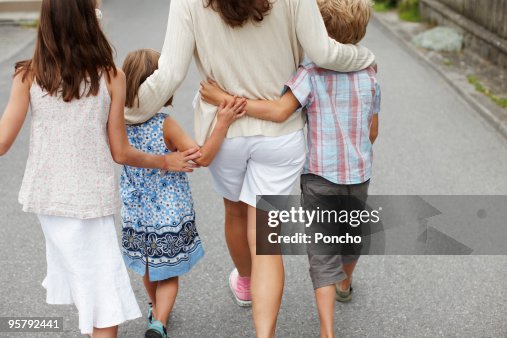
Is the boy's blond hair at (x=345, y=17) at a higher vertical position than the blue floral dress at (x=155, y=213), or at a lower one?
higher

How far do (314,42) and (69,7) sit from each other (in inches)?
36.2

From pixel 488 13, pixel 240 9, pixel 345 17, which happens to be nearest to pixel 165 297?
pixel 240 9

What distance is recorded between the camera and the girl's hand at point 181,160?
3.03 meters

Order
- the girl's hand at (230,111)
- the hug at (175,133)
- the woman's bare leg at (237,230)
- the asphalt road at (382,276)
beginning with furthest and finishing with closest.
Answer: the asphalt road at (382,276) → the woman's bare leg at (237,230) → the girl's hand at (230,111) → the hug at (175,133)

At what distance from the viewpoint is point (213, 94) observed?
2.98 meters

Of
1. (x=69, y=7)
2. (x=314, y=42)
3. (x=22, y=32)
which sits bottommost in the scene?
(x=22, y=32)

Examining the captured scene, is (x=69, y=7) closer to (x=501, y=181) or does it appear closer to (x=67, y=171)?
(x=67, y=171)

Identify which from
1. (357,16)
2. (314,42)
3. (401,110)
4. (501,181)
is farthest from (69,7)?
(401,110)

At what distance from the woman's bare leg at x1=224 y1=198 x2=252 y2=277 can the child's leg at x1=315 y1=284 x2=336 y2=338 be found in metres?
0.47

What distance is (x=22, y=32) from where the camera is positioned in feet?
40.1
